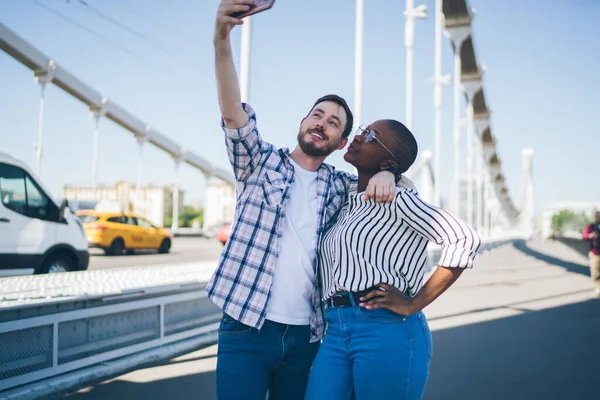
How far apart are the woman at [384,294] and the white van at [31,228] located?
722 centimetres

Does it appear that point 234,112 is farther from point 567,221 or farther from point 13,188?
A: point 567,221

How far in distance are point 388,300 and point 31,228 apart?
306 inches

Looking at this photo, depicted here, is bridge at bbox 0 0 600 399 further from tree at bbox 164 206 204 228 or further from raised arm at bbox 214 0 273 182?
tree at bbox 164 206 204 228

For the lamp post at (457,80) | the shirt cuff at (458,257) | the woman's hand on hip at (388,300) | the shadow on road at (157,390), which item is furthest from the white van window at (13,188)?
the lamp post at (457,80)

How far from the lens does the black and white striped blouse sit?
1816 millimetres

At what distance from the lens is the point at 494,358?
5.28 meters

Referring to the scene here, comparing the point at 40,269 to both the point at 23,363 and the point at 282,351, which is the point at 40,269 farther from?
the point at 282,351

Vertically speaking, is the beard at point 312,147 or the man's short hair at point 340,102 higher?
the man's short hair at point 340,102

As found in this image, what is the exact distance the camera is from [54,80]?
35.2 meters

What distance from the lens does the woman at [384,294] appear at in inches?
70.9

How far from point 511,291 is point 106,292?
340 inches

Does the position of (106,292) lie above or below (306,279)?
below

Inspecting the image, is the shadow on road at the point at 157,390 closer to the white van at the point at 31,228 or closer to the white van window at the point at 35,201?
the white van at the point at 31,228

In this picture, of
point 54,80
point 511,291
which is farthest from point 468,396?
point 54,80
